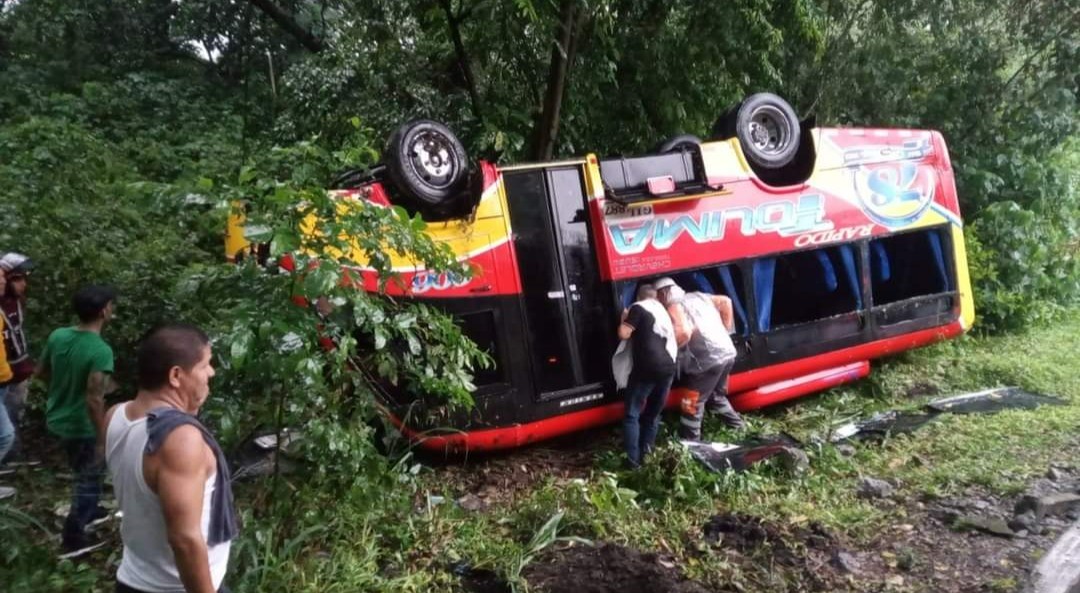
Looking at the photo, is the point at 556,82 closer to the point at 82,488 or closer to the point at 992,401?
the point at 992,401

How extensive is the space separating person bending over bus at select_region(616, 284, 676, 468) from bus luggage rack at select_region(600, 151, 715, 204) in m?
0.77

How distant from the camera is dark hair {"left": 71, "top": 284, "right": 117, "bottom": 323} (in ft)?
12.7

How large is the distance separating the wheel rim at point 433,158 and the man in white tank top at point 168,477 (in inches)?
120

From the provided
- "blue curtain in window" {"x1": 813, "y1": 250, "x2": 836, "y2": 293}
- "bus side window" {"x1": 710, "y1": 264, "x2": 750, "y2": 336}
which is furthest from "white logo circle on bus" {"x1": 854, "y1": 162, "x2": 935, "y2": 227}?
"bus side window" {"x1": 710, "y1": 264, "x2": 750, "y2": 336}

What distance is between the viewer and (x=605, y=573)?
148 inches

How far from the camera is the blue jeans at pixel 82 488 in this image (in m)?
3.92

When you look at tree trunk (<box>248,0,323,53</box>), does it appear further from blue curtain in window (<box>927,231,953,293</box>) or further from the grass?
blue curtain in window (<box>927,231,953,293</box>)

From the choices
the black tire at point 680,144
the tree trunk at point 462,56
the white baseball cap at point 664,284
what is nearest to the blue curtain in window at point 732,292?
the white baseball cap at point 664,284

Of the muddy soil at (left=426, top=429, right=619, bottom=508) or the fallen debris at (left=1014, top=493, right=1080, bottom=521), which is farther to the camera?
the muddy soil at (left=426, top=429, right=619, bottom=508)

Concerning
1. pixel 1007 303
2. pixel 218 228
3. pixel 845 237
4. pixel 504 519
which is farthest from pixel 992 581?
pixel 1007 303

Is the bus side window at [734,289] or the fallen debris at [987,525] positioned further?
the bus side window at [734,289]

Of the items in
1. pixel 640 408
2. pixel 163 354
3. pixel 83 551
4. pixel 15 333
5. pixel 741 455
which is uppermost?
pixel 15 333

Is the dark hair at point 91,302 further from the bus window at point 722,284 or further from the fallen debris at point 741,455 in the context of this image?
the bus window at point 722,284

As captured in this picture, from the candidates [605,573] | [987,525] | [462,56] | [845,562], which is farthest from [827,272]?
[605,573]
